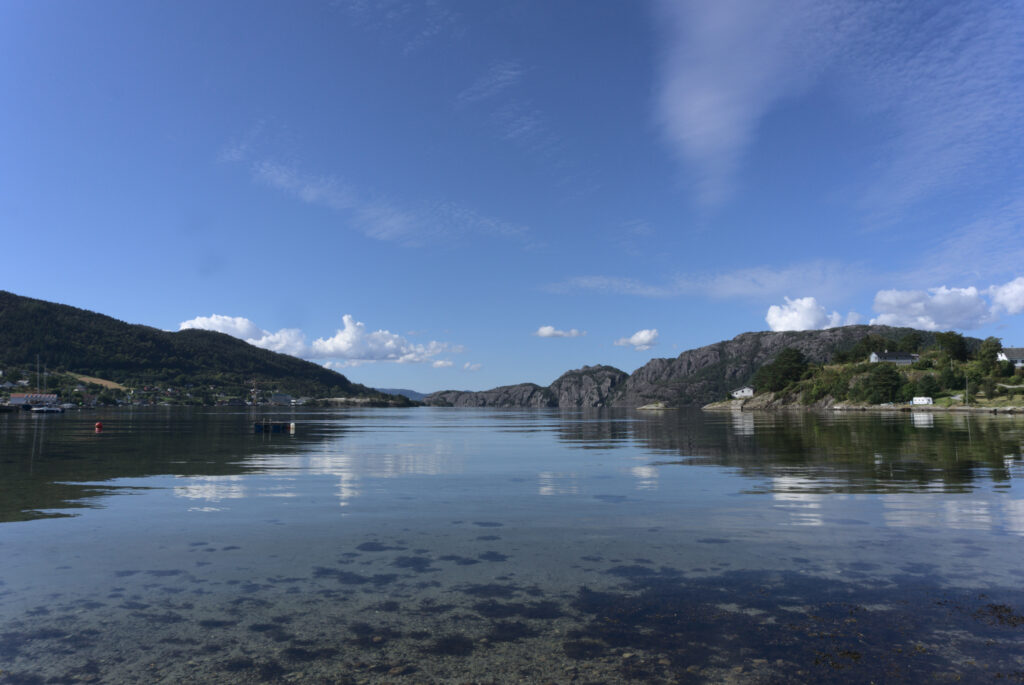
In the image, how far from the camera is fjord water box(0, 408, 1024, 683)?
9.87m

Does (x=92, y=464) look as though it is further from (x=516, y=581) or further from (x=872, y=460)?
(x=872, y=460)

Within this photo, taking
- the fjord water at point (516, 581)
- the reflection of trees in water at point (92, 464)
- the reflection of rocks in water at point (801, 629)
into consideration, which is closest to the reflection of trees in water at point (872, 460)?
the fjord water at point (516, 581)

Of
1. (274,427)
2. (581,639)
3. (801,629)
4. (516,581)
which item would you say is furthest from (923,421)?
(581,639)

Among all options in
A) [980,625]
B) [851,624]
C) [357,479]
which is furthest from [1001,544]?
[357,479]

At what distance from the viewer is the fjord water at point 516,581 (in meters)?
9.87

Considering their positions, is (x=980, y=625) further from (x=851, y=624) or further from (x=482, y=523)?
(x=482, y=523)

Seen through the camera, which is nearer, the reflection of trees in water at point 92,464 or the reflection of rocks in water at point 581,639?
the reflection of rocks in water at point 581,639

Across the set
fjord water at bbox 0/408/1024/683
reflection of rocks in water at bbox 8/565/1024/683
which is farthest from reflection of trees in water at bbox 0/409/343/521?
reflection of rocks in water at bbox 8/565/1024/683

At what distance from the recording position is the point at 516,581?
14.6m

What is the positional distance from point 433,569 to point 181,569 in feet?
22.5

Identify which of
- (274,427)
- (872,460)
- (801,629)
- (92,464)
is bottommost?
(872,460)

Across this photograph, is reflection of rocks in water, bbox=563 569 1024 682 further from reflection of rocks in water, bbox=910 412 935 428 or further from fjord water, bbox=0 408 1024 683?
reflection of rocks in water, bbox=910 412 935 428

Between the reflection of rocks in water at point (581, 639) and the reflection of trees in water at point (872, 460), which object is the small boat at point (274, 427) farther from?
the reflection of rocks in water at point (581, 639)

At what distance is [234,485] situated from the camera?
32.5 meters
